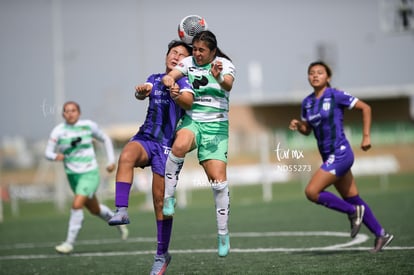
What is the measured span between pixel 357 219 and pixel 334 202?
0.39 m

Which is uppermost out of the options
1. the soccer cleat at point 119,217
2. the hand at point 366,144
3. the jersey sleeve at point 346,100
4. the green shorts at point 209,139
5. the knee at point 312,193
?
the jersey sleeve at point 346,100

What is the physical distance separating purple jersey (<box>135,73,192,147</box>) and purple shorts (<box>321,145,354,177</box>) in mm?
2193

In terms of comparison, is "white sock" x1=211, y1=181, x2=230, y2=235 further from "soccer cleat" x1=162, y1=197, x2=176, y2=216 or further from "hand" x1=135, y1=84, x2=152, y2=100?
"hand" x1=135, y1=84, x2=152, y2=100

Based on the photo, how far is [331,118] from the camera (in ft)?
32.1

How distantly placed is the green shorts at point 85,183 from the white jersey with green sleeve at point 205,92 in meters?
4.62

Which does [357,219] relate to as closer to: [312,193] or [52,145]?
[312,193]

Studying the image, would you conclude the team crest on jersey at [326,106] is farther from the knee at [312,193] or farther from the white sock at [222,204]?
the white sock at [222,204]

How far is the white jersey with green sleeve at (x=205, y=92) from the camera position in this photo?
26.3 ft

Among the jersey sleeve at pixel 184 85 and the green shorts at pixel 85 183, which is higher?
the jersey sleeve at pixel 184 85

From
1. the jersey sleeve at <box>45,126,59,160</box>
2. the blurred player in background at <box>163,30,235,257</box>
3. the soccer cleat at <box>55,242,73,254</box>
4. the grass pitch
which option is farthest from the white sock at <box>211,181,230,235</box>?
the jersey sleeve at <box>45,126,59,160</box>

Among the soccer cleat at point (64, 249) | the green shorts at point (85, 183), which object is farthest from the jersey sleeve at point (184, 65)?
the green shorts at point (85, 183)

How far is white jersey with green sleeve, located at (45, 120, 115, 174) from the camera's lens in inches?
492

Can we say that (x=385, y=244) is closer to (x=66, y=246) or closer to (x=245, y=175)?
(x=66, y=246)

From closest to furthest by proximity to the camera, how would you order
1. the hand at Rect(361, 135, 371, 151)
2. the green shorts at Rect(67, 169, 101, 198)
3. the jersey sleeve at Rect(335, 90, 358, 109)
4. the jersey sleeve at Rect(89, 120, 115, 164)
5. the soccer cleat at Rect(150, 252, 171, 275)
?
the soccer cleat at Rect(150, 252, 171, 275) < the hand at Rect(361, 135, 371, 151) < the jersey sleeve at Rect(335, 90, 358, 109) < the green shorts at Rect(67, 169, 101, 198) < the jersey sleeve at Rect(89, 120, 115, 164)
